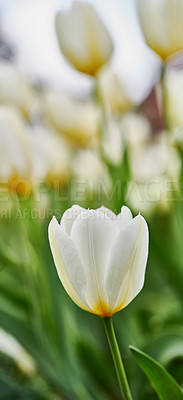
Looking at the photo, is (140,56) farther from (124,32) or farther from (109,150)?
(109,150)

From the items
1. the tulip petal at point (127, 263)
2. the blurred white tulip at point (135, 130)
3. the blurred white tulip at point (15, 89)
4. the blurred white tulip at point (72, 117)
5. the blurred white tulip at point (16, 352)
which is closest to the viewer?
the tulip petal at point (127, 263)

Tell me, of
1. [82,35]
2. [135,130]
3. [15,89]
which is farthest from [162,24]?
[135,130]

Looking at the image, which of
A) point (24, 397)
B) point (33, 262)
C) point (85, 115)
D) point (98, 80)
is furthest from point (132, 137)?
point (24, 397)

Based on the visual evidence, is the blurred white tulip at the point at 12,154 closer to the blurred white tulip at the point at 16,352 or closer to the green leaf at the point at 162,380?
the blurred white tulip at the point at 16,352

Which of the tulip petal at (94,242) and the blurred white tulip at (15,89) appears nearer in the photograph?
the tulip petal at (94,242)

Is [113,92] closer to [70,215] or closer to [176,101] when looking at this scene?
[176,101]

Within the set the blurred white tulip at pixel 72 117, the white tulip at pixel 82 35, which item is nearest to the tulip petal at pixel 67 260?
the white tulip at pixel 82 35
